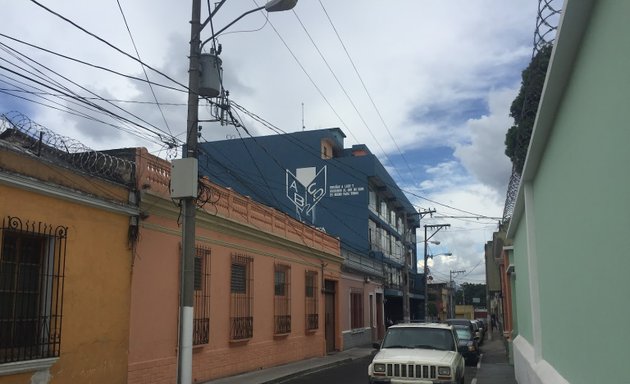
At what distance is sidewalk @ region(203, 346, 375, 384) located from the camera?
50.5 feet

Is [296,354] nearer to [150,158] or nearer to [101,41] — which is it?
[150,158]

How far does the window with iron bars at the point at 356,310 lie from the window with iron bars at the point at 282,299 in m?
9.70

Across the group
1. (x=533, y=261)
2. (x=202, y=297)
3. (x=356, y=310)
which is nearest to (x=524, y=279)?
(x=533, y=261)

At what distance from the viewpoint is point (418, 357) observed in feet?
36.1

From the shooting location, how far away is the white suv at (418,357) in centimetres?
1065

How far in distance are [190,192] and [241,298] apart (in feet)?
26.2

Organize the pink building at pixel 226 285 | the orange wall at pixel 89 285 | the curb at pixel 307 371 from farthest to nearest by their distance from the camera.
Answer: the curb at pixel 307 371, the pink building at pixel 226 285, the orange wall at pixel 89 285

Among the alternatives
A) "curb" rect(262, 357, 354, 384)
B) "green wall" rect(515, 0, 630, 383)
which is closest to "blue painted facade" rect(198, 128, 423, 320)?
"curb" rect(262, 357, 354, 384)

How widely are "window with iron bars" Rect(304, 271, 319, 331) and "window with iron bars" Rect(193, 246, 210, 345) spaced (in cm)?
791

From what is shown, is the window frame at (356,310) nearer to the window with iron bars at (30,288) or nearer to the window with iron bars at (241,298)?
the window with iron bars at (241,298)

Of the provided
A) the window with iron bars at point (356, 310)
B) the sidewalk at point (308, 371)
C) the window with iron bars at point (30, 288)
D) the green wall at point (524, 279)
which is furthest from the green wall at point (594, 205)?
the window with iron bars at point (356, 310)

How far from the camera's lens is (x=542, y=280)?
7898 mm

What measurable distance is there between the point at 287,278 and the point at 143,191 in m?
9.32

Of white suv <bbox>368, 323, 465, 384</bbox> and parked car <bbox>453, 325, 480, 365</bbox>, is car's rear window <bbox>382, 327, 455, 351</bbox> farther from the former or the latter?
parked car <bbox>453, 325, 480, 365</bbox>
